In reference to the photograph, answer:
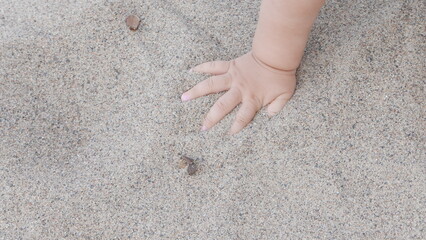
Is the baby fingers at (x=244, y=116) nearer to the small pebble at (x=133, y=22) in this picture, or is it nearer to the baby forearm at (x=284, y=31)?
the baby forearm at (x=284, y=31)

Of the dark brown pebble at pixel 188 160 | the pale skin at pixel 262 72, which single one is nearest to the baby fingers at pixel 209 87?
the pale skin at pixel 262 72

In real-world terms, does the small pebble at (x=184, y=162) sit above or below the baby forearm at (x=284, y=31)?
below

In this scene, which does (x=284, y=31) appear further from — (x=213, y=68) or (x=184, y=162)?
(x=184, y=162)

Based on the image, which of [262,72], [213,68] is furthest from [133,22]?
[262,72]

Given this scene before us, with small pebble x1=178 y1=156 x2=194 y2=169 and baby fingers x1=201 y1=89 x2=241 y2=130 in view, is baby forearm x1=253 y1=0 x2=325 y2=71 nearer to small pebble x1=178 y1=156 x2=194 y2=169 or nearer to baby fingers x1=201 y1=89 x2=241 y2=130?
baby fingers x1=201 y1=89 x2=241 y2=130

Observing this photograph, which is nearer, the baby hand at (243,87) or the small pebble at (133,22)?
the baby hand at (243,87)

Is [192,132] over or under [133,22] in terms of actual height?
under
